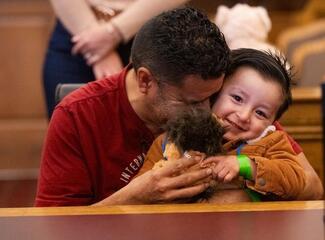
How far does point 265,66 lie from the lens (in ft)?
6.56

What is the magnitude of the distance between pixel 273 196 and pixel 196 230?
442 millimetres

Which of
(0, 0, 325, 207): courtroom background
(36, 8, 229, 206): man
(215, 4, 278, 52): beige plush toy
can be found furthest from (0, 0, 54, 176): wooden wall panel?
(36, 8, 229, 206): man

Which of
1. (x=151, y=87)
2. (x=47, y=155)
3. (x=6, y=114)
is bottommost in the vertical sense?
(x=6, y=114)

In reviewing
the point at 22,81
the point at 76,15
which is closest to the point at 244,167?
the point at 76,15

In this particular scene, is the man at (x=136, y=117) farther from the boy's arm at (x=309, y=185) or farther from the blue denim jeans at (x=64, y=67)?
the blue denim jeans at (x=64, y=67)

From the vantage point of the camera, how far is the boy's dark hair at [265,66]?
1998mm

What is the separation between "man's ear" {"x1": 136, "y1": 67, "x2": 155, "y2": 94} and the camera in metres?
1.90

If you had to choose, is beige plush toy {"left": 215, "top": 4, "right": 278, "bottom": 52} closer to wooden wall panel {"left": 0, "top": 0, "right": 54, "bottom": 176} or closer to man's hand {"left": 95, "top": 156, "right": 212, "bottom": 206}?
man's hand {"left": 95, "top": 156, "right": 212, "bottom": 206}

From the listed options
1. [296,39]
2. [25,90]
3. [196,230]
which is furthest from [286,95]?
[296,39]

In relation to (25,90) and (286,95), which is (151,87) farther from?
(25,90)

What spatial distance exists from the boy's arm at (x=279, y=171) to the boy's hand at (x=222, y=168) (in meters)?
0.06

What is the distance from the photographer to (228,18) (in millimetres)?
3250

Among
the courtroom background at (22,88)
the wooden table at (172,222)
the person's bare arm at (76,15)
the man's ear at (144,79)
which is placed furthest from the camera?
the courtroom background at (22,88)

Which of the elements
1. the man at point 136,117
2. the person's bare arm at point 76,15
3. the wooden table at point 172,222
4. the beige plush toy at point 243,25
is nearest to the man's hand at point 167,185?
the man at point 136,117
